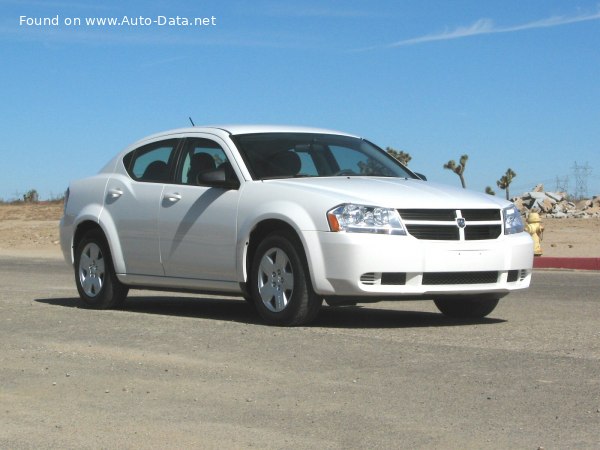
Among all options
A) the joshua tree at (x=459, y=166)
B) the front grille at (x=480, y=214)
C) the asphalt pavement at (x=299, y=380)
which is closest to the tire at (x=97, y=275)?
the asphalt pavement at (x=299, y=380)

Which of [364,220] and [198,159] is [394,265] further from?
[198,159]

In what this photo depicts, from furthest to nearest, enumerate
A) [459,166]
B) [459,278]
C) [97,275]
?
[459,166]
[97,275]
[459,278]

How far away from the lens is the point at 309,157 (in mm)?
11094

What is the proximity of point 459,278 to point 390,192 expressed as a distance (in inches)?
34.9

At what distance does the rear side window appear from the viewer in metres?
11.7

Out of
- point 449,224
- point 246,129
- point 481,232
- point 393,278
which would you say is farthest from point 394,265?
point 246,129

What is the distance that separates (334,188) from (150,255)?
2270 mm

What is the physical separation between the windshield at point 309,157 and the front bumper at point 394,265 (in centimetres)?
119

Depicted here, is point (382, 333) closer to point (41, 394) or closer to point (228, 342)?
point (228, 342)

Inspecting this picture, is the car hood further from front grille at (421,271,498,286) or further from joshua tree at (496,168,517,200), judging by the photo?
joshua tree at (496,168,517,200)

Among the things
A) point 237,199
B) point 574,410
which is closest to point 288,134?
point 237,199

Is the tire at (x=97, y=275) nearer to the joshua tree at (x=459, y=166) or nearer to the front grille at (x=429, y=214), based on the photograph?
the front grille at (x=429, y=214)

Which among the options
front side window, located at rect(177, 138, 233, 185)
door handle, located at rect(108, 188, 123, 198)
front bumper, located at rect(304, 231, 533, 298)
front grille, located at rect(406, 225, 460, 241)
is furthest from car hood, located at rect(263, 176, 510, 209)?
door handle, located at rect(108, 188, 123, 198)

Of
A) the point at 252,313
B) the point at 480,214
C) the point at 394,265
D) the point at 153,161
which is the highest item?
the point at 153,161
